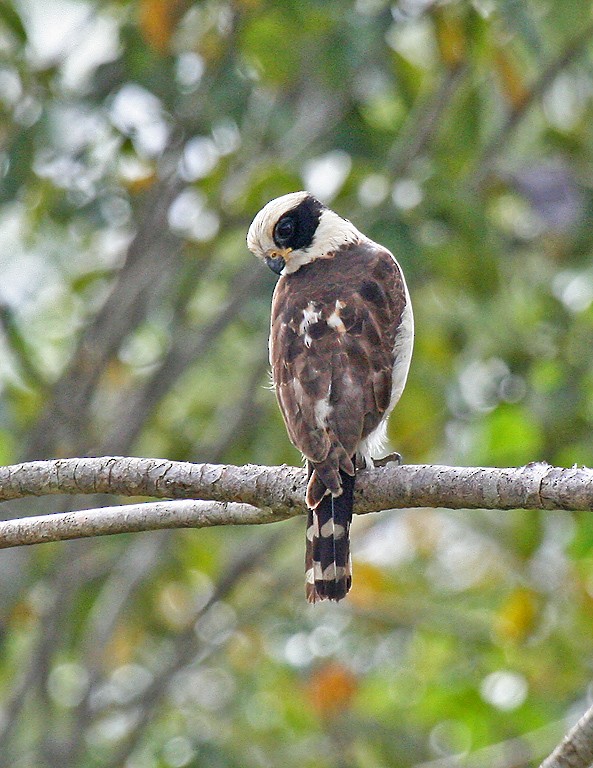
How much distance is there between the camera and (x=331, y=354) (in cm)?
491

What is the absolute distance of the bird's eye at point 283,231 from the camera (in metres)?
5.77

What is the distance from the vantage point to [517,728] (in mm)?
7945

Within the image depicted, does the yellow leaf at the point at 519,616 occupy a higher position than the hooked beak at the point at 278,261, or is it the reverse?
the hooked beak at the point at 278,261

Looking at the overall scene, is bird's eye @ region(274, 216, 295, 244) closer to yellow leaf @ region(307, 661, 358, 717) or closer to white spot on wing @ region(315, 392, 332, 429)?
white spot on wing @ region(315, 392, 332, 429)

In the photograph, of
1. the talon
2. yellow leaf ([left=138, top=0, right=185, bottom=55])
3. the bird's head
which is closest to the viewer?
the talon

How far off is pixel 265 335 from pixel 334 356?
93.1 inches

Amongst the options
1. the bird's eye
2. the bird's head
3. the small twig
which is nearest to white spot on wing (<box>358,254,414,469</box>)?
the bird's head

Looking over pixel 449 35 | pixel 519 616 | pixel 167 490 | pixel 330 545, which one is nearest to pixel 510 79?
pixel 449 35

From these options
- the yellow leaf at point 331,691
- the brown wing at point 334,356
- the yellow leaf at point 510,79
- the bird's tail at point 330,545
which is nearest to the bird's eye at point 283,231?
the brown wing at point 334,356

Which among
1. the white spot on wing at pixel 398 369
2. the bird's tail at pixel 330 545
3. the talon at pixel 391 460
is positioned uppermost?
the white spot on wing at pixel 398 369

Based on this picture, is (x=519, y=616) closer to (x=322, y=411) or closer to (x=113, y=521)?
(x=322, y=411)

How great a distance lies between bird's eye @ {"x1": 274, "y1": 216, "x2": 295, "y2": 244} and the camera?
227 inches

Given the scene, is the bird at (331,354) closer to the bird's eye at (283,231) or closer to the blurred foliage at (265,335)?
the bird's eye at (283,231)

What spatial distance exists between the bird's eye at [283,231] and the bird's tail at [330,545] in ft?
5.07
